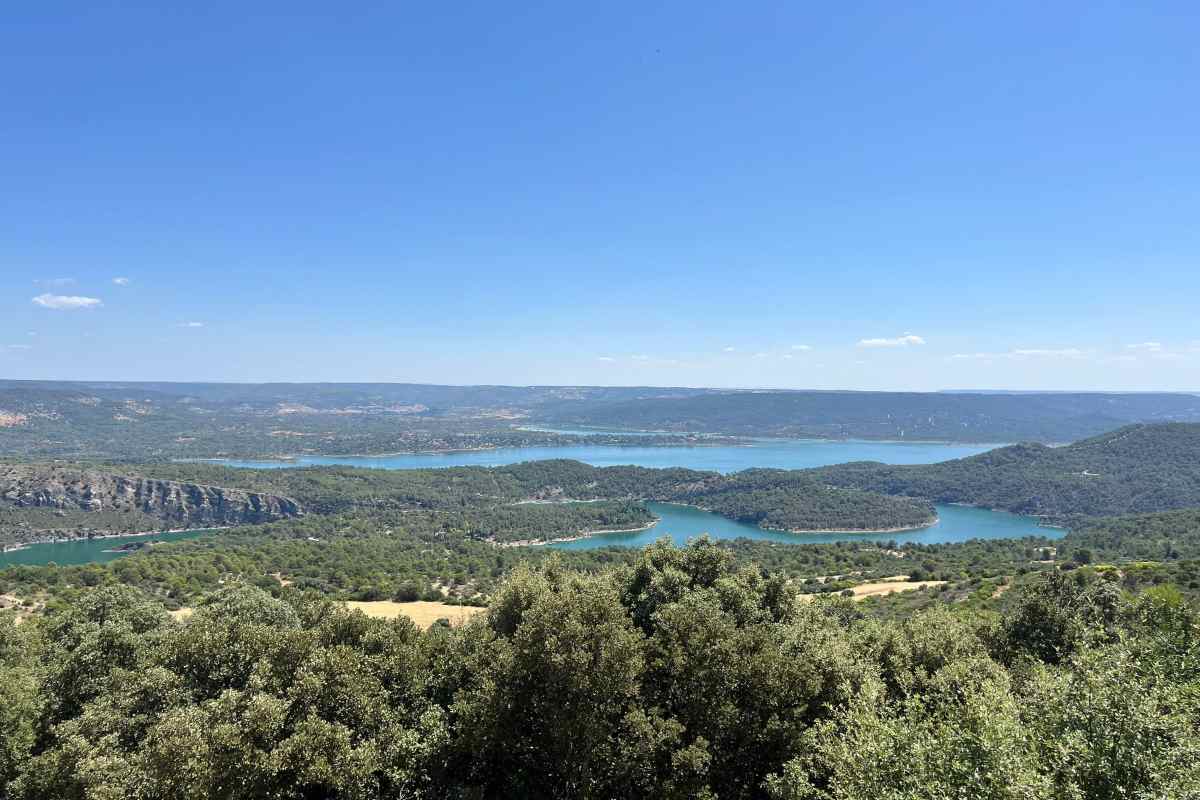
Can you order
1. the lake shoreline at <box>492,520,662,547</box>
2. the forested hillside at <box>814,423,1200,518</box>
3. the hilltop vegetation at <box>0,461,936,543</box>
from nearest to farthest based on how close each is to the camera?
1. the lake shoreline at <box>492,520,662,547</box>
2. the hilltop vegetation at <box>0,461,936,543</box>
3. the forested hillside at <box>814,423,1200,518</box>

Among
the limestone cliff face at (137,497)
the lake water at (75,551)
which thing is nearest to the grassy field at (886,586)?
the lake water at (75,551)

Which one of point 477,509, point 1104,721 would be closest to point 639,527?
point 477,509

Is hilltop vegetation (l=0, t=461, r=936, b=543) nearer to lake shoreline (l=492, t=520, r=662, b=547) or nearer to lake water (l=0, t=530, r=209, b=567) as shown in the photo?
lake shoreline (l=492, t=520, r=662, b=547)

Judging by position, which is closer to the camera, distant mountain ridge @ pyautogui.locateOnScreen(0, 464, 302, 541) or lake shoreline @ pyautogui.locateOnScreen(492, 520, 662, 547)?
lake shoreline @ pyautogui.locateOnScreen(492, 520, 662, 547)

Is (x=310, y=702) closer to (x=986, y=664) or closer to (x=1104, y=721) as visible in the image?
(x=1104, y=721)

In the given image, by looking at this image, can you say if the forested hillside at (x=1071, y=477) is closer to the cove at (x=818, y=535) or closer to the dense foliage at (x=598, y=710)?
the cove at (x=818, y=535)

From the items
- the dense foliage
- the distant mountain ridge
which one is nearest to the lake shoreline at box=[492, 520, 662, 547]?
the distant mountain ridge
